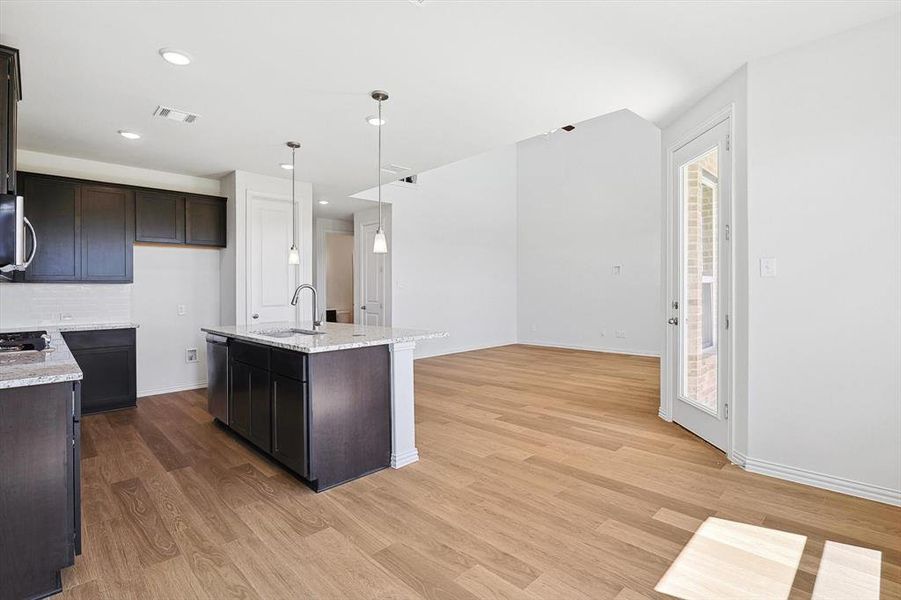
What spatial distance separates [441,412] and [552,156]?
20.7ft

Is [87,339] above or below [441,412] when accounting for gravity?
above

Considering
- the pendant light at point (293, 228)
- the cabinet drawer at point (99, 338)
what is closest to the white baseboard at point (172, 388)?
the cabinet drawer at point (99, 338)

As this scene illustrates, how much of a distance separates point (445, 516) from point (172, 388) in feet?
14.0

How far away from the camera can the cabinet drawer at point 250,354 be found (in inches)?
124

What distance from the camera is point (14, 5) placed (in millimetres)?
2211

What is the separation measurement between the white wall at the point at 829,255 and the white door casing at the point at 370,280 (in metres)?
5.50

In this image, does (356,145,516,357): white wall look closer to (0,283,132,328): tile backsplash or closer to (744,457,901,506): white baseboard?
(0,283,132,328): tile backsplash

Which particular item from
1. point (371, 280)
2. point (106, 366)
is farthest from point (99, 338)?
point (371, 280)

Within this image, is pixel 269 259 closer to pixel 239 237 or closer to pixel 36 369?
pixel 239 237

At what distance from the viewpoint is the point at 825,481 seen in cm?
268

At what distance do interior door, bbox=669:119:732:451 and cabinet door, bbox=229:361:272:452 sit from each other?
3164mm

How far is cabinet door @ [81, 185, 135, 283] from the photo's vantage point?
4516 mm

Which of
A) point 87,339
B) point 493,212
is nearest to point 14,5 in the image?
point 87,339

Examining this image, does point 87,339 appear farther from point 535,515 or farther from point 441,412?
point 535,515
